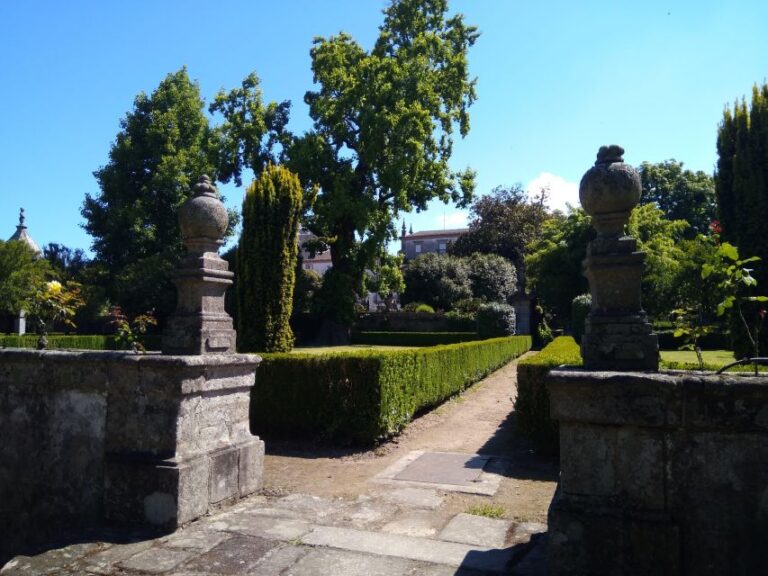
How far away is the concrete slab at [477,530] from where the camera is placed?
396 cm


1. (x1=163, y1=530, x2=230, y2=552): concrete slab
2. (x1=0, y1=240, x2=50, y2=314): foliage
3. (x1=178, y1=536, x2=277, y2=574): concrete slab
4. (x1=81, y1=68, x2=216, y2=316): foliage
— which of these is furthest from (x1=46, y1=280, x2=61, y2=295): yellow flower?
(x1=81, y1=68, x2=216, y2=316): foliage

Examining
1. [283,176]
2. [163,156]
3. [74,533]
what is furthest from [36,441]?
[163,156]

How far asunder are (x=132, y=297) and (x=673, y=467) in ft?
89.3

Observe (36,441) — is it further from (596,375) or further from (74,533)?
(596,375)

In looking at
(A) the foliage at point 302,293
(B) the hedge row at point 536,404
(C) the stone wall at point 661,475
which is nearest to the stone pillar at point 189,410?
(C) the stone wall at point 661,475

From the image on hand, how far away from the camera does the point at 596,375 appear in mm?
3080

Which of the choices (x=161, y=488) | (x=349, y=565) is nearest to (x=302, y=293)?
(x=161, y=488)

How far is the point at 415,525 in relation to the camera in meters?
4.39

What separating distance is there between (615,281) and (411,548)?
2.22 meters

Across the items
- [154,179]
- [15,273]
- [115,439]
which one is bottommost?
[115,439]

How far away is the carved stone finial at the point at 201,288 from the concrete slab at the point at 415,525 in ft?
6.69

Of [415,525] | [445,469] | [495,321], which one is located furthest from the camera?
[495,321]

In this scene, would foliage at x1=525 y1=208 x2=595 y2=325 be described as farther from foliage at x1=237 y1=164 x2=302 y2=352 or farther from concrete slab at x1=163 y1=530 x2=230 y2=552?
concrete slab at x1=163 y1=530 x2=230 y2=552

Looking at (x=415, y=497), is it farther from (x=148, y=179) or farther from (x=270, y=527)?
(x=148, y=179)
